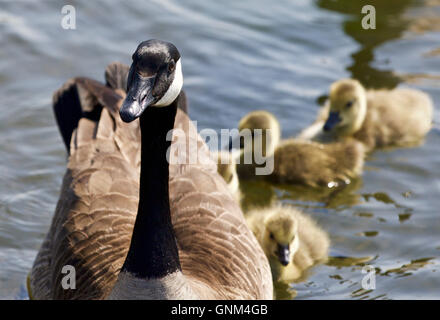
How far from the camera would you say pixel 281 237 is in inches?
190

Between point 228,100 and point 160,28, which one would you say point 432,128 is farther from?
point 160,28

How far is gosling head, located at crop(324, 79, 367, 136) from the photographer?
611 centimetres

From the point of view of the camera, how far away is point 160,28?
781 cm

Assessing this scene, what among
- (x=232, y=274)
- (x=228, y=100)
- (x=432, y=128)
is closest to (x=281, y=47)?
(x=228, y=100)

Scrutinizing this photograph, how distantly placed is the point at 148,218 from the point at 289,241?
56.2 inches

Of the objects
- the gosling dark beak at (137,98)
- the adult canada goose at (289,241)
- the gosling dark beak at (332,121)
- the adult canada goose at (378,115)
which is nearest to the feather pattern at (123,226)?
the adult canada goose at (289,241)

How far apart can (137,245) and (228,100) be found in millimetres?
3497

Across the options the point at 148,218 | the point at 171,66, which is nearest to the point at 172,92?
the point at 171,66

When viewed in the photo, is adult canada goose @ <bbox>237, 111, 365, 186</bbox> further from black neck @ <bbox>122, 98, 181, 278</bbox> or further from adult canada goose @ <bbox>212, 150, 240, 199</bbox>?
black neck @ <bbox>122, 98, 181, 278</bbox>

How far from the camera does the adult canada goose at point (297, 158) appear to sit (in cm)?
586

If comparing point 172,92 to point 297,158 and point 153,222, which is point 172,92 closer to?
point 153,222

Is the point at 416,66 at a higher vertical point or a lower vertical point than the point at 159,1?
lower

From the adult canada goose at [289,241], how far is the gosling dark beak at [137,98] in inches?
70.6

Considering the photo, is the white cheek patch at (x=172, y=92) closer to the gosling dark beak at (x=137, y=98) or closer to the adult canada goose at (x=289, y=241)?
the gosling dark beak at (x=137, y=98)
